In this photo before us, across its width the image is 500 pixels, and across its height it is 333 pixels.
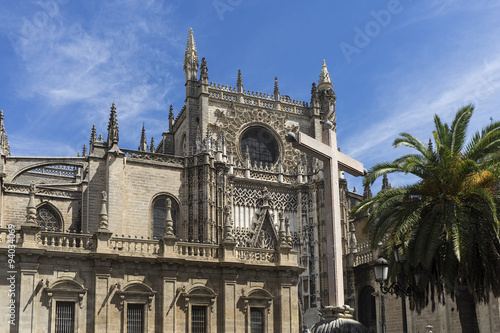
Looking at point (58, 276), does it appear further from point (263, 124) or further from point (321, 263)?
Answer: point (263, 124)

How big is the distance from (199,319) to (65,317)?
16.1ft

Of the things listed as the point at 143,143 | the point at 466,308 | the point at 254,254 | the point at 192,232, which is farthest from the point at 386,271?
the point at 143,143

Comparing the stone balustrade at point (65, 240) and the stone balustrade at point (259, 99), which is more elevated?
the stone balustrade at point (259, 99)

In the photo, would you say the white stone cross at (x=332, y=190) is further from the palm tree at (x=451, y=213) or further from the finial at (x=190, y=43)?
the finial at (x=190, y=43)

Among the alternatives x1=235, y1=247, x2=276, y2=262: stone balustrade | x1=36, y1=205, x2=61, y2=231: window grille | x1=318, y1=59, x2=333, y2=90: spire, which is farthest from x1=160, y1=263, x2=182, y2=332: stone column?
x1=318, y1=59, x2=333, y2=90: spire

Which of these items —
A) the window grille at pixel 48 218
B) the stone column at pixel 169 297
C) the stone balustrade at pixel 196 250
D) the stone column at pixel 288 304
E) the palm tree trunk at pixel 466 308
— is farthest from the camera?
the window grille at pixel 48 218

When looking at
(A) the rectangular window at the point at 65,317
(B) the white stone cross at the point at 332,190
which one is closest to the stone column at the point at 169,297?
(A) the rectangular window at the point at 65,317

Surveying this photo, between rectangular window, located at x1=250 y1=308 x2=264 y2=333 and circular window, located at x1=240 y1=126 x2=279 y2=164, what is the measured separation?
19928mm

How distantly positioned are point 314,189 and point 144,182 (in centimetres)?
1247

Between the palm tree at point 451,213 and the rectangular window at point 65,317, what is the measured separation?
34.4 feet

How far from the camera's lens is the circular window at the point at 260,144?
4422 cm

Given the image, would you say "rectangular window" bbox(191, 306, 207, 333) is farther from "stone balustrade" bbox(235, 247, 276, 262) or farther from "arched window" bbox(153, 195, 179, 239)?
"arched window" bbox(153, 195, 179, 239)

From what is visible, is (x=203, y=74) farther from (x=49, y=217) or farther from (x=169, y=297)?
(x=169, y=297)

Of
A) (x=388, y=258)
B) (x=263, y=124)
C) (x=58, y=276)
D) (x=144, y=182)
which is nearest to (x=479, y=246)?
(x=388, y=258)
